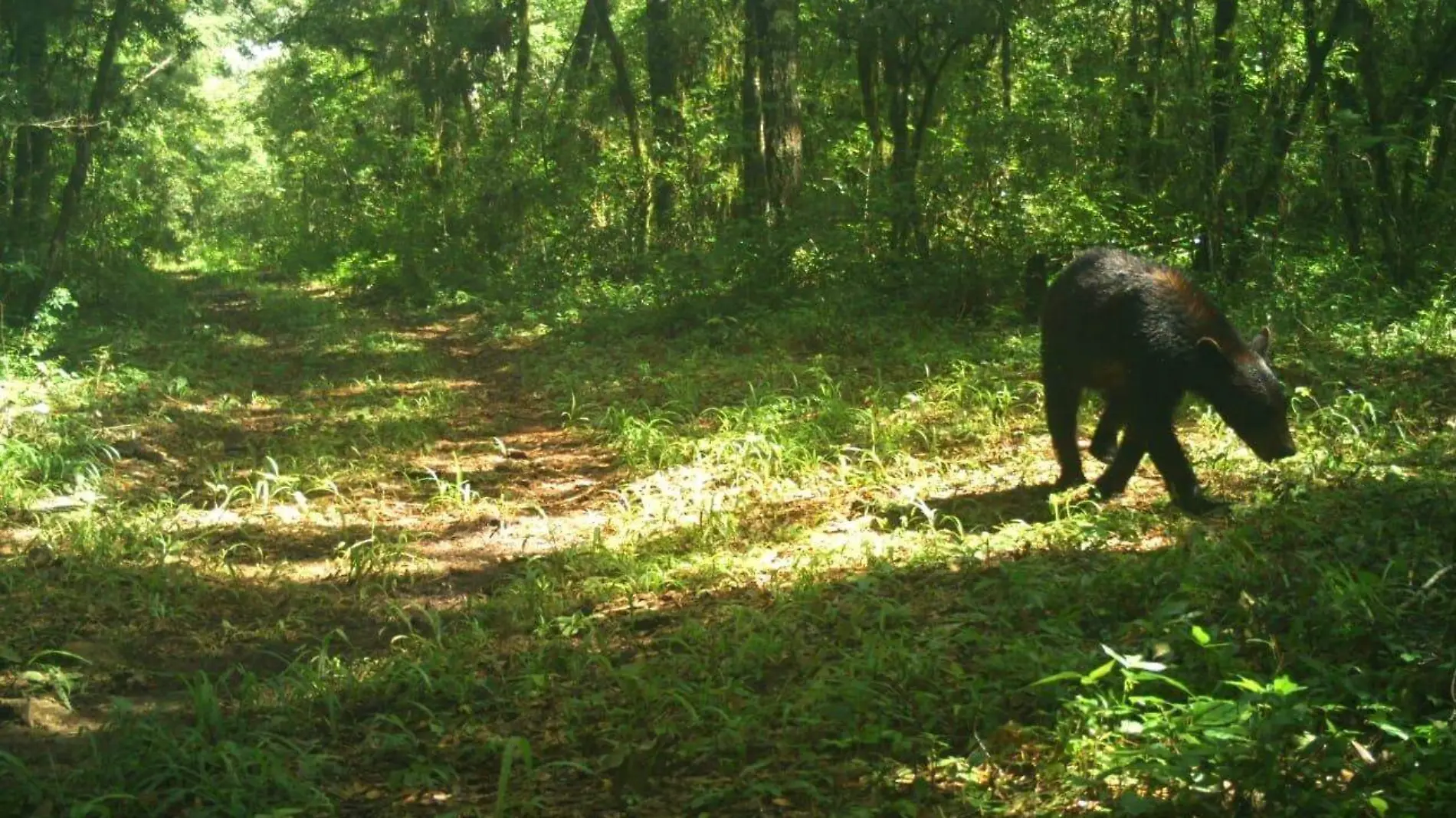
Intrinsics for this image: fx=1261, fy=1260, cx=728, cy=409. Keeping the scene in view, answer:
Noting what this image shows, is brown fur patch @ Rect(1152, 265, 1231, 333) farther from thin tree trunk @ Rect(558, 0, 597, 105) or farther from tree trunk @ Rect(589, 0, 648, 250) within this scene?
thin tree trunk @ Rect(558, 0, 597, 105)

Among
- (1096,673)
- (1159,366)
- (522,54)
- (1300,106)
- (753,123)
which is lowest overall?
(1096,673)

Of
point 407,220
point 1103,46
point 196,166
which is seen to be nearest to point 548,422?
point 1103,46

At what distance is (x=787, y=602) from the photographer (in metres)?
5.54

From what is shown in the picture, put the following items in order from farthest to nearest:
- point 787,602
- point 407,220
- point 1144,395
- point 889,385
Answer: point 407,220 → point 889,385 → point 1144,395 → point 787,602

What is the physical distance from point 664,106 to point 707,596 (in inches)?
535

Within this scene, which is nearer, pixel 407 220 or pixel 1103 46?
pixel 1103 46

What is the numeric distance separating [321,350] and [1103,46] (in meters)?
9.55

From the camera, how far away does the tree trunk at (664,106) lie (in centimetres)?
1805

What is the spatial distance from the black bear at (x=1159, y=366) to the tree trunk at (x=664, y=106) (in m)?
11.5

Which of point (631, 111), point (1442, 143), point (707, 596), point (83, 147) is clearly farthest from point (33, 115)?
point (1442, 143)

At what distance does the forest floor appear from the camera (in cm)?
390

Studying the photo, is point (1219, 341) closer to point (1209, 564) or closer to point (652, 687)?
point (1209, 564)

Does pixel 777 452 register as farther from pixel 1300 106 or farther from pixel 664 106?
pixel 664 106

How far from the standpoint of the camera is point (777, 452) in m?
7.94
